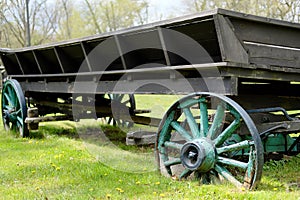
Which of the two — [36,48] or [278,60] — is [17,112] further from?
[278,60]

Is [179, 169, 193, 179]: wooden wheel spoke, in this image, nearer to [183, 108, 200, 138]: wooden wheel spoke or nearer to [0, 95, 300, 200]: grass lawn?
[0, 95, 300, 200]: grass lawn

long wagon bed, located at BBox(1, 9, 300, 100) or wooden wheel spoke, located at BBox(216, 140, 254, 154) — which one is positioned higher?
long wagon bed, located at BBox(1, 9, 300, 100)

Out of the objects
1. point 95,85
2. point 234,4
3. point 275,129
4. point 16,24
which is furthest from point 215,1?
point 275,129

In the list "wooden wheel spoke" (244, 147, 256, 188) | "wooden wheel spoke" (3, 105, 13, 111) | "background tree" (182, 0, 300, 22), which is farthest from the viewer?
"background tree" (182, 0, 300, 22)

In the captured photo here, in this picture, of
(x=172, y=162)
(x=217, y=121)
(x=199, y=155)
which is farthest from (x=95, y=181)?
(x=217, y=121)

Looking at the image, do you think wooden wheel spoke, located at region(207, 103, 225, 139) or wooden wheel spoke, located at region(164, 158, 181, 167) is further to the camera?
wooden wheel spoke, located at region(164, 158, 181, 167)

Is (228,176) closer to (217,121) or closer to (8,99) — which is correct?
(217,121)

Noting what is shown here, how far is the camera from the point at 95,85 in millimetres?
5781

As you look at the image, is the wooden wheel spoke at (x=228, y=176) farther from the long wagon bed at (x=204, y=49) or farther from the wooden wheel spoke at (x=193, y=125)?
the long wagon bed at (x=204, y=49)

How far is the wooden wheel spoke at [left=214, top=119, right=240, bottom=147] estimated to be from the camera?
359 centimetres

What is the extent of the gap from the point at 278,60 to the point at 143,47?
63.5 inches

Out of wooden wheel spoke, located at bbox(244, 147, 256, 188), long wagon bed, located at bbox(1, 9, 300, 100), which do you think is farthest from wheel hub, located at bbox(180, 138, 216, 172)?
long wagon bed, located at bbox(1, 9, 300, 100)

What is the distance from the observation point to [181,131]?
13.2ft

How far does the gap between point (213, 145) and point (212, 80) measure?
69cm
